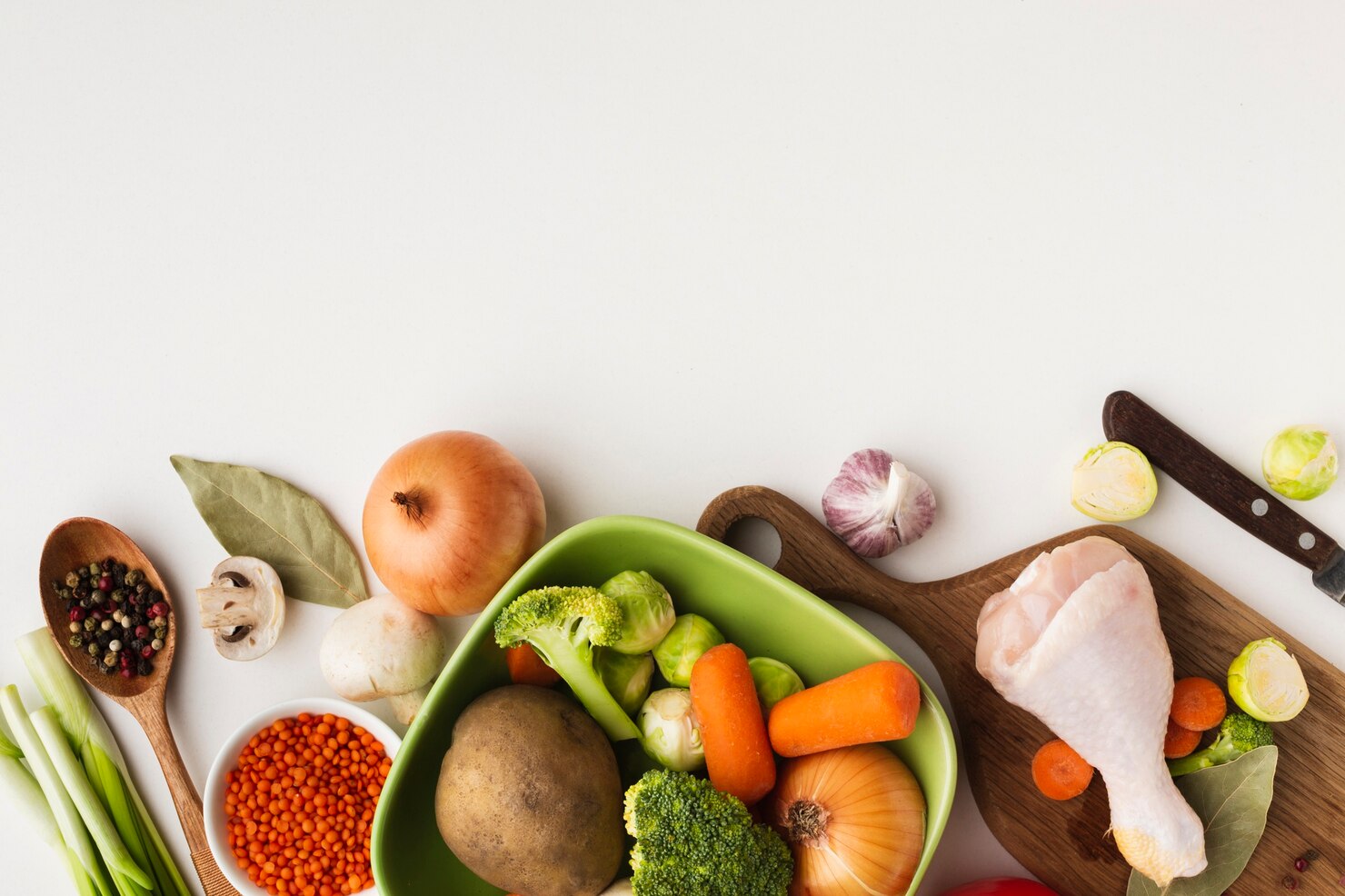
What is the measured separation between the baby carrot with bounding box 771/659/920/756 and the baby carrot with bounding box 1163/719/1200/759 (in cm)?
52

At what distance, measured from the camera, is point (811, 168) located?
1797mm

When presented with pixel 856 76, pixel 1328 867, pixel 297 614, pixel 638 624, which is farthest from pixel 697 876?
pixel 856 76

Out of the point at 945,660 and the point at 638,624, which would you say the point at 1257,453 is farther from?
the point at 638,624

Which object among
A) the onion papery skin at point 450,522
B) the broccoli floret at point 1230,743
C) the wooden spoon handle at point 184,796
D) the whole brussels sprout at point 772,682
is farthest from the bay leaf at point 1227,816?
the wooden spoon handle at point 184,796

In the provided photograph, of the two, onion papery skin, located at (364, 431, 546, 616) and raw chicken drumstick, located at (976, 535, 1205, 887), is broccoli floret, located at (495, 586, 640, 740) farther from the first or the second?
raw chicken drumstick, located at (976, 535, 1205, 887)

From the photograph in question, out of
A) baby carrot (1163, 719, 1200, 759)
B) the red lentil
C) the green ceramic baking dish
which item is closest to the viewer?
the green ceramic baking dish

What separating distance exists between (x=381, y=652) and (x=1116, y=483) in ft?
4.53

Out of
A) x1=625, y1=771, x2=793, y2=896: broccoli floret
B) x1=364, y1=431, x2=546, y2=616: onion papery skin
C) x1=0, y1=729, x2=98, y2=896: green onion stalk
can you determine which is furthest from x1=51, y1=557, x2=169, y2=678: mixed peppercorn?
x1=625, y1=771, x2=793, y2=896: broccoli floret

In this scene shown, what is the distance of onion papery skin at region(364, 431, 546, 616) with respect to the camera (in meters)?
1.60

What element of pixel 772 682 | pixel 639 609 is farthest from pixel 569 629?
pixel 772 682

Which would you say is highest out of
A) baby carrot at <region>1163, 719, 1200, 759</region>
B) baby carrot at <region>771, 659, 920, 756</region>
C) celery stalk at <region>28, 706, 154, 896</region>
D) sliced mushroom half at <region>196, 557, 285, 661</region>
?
baby carrot at <region>1163, 719, 1200, 759</region>

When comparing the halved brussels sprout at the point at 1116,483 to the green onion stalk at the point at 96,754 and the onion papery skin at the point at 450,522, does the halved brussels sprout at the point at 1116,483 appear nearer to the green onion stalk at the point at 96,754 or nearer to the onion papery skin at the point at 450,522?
the onion papery skin at the point at 450,522

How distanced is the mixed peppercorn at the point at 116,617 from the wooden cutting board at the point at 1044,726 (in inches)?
46.0

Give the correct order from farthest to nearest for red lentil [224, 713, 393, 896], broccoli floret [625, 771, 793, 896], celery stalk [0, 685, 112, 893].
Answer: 1. celery stalk [0, 685, 112, 893]
2. red lentil [224, 713, 393, 896]
3. broccoli floret [625, 771, 793, 896]
